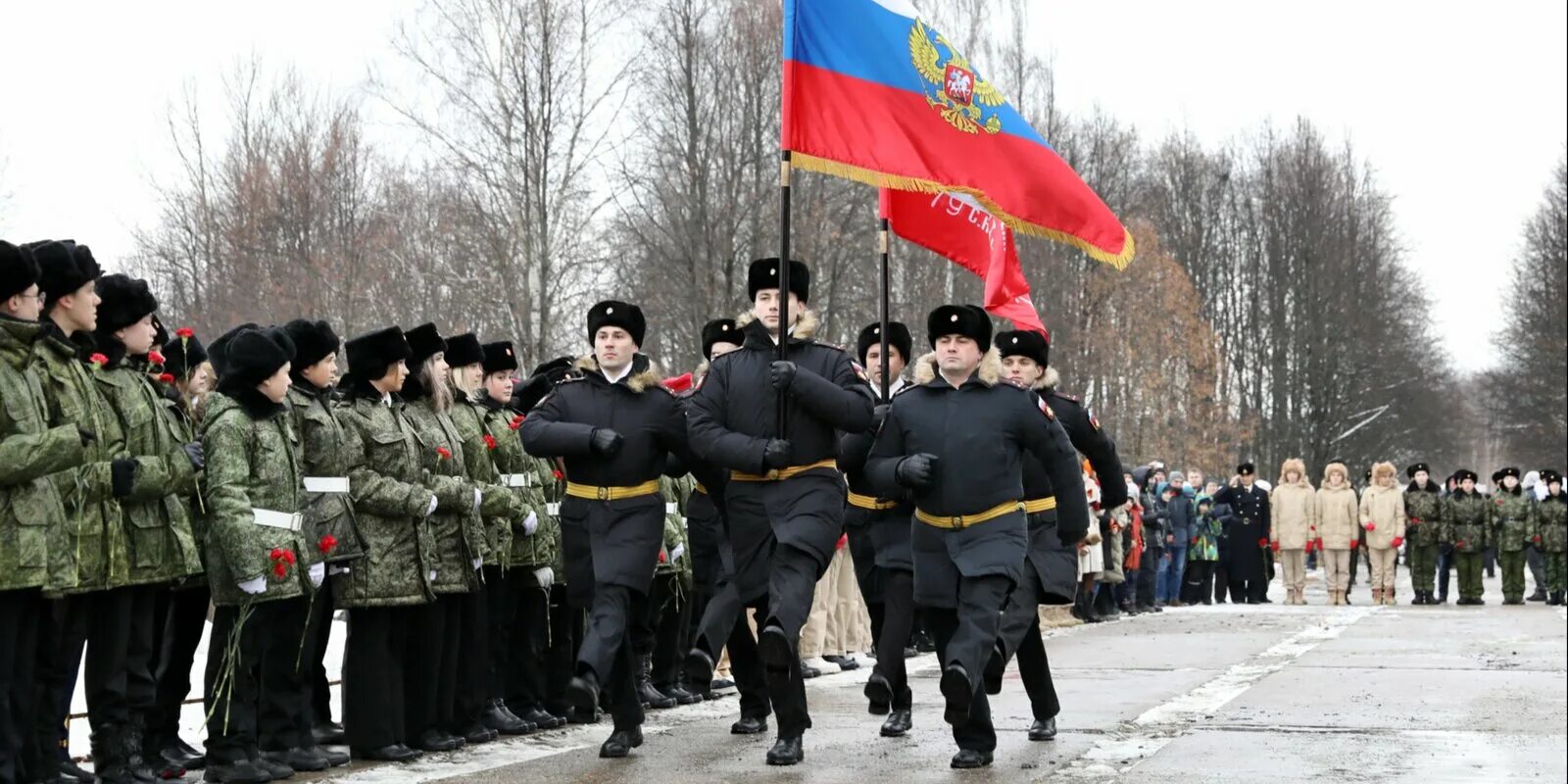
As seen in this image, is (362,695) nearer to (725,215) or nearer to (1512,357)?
(725,215)

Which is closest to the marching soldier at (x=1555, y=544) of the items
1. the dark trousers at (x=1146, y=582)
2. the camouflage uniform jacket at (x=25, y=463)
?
the dark trousers at (x=1146, y=582)

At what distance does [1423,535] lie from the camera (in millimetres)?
28719

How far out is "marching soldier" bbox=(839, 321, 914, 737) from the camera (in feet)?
31.9

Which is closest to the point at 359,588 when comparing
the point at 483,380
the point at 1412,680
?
the point at 483,380

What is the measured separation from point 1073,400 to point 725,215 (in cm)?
2606

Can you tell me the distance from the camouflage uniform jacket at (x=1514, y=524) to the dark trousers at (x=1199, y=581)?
3.99 m

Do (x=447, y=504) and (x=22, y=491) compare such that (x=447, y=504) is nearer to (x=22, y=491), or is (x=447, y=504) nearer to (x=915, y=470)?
(x=915, y=470)

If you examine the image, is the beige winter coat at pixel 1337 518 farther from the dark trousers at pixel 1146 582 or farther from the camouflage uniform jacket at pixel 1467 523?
the dark trousers at pixel 1146 582

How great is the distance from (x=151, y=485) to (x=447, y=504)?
1788mm

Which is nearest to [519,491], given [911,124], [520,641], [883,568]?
[520,641]

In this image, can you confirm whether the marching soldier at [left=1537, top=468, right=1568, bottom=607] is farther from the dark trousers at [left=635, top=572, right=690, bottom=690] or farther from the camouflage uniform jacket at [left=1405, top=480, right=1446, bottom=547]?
the dark trousers at [left=635, top=572, right=690, bottom=690]

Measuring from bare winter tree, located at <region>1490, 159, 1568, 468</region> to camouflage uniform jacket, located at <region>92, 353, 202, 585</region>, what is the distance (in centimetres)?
5973

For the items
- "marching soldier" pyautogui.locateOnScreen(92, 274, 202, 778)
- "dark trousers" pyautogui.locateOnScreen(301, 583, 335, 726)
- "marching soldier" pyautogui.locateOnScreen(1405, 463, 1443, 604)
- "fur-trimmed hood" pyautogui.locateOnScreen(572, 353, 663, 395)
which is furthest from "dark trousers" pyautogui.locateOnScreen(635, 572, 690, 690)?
"marching soldier" pyautogui.locateOnScreen(1405, 463, 1443, 604)

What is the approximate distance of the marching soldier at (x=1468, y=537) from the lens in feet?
92.7
